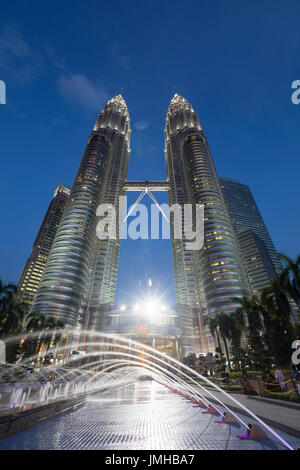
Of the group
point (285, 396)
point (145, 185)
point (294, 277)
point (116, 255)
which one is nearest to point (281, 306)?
point (294, 277)

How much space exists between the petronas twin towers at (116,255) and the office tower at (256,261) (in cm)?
5335

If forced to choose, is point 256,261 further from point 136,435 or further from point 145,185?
point 136,435

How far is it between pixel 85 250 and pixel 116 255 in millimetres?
51426

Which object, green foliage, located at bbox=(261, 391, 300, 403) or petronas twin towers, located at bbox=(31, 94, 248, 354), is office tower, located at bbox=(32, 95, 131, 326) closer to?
petronas twin towers, located at bbox=(31, 94, 248, 354)

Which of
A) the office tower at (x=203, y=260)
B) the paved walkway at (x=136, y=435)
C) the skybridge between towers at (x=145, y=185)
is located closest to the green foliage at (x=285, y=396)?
the paved walkway at (x=136, y=435)

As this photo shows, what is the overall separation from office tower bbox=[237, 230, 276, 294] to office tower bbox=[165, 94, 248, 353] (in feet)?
168

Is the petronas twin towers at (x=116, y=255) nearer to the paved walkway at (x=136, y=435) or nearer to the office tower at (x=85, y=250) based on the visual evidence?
the office tower at (x=85, y=250)

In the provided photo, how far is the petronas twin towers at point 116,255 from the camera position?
108 metres

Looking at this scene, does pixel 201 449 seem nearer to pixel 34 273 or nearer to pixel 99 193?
pixel 99 193

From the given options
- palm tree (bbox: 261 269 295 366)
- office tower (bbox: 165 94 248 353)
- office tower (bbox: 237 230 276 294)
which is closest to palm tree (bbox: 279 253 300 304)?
palm tree (bbox: 261 269 295 366)

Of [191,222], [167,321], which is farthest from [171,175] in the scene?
[167,321]

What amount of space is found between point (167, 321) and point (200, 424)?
132514mm

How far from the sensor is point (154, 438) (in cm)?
685
